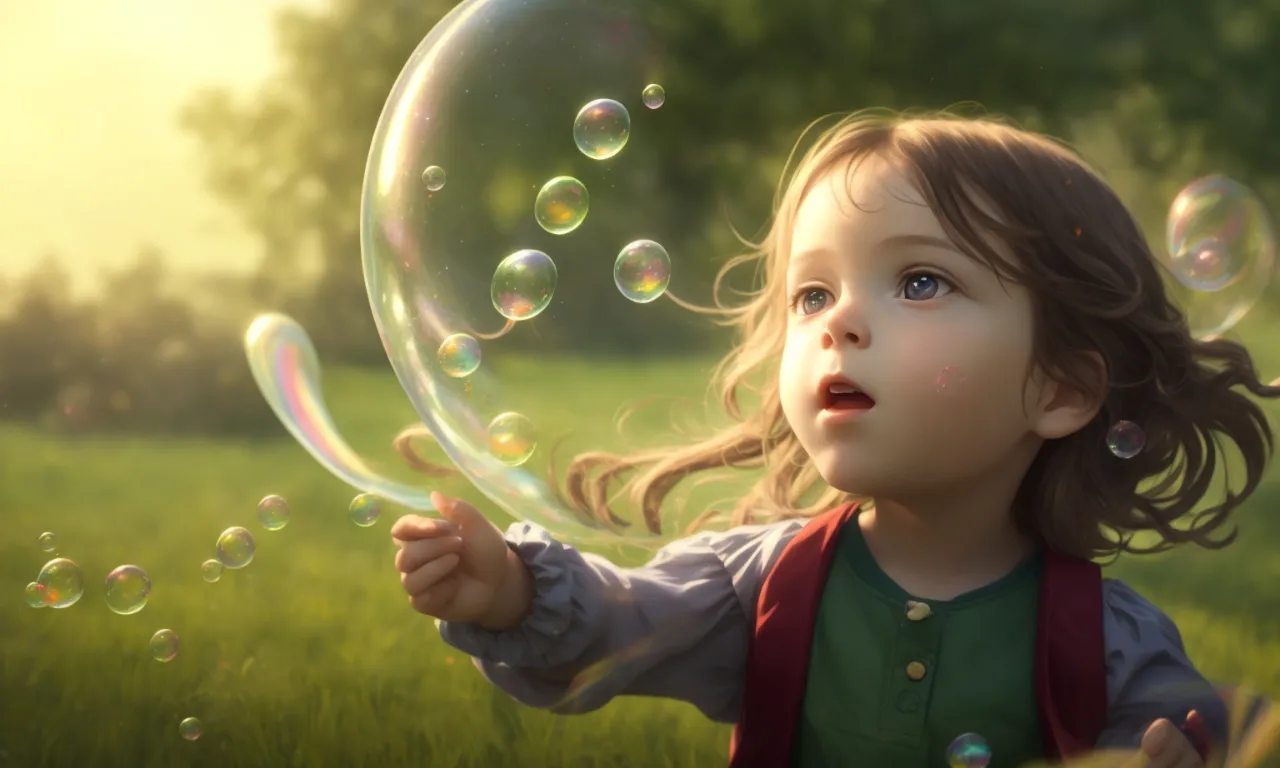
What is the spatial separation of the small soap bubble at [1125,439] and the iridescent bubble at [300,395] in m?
1.15

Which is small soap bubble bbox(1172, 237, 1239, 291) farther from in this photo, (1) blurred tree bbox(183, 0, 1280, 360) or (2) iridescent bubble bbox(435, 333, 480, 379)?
(2) iridescent bubble bbox(435, 333, 480, 379)

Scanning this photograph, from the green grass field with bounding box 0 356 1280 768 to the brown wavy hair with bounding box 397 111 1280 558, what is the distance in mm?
104

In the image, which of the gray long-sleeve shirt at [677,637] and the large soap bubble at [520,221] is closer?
the gray long-sleeve shirt at [677,637]

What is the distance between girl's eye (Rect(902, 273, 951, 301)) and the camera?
5.95 ft

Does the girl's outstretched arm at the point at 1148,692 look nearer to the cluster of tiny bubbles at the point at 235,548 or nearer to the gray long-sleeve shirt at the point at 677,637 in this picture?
the gray long-sleeve shirt at the point at 677,637

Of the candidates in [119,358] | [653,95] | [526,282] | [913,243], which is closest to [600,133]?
[653,95]

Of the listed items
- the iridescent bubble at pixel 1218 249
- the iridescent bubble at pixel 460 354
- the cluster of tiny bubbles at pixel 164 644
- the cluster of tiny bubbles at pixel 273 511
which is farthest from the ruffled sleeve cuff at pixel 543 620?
the iridescent bubble at pixel 1218 249

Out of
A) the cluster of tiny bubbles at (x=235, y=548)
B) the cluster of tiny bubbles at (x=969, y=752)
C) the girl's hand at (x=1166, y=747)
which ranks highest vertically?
the girl's hand at (x=1166, y=747)

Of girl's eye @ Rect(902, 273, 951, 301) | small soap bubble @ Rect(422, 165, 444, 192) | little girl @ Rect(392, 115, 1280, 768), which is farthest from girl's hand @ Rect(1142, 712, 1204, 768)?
small soap bubble @ Rect(422, 165, 444, 192)

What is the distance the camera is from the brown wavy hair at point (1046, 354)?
1.87m

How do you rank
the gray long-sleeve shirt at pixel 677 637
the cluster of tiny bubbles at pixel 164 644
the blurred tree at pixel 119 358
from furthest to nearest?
the blurred tree at pixel 119 358
the cluster of tiny bubbles at pixel 164 644
the gray long-sleeve shirt at pixel 677 637

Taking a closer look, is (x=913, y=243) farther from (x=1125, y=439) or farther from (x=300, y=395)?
(x=300, y=395)

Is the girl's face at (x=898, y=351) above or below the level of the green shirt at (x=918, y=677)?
above

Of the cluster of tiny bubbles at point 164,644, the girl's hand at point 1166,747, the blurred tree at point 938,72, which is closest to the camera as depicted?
the girl's hand at point 1166,747
